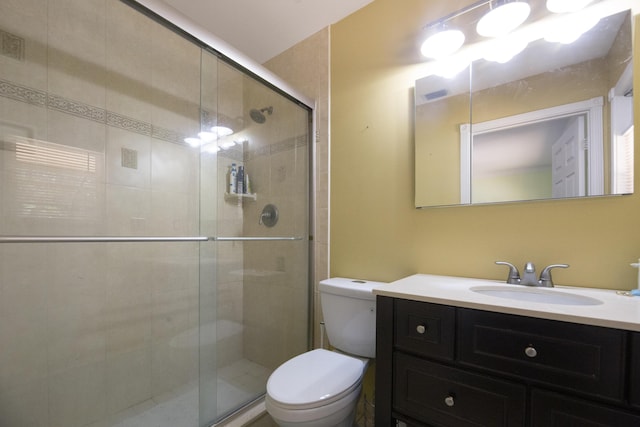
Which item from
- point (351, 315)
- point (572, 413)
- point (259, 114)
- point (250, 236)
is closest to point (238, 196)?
point (250, 236)

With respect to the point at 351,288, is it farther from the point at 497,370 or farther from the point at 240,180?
the point at 240,180

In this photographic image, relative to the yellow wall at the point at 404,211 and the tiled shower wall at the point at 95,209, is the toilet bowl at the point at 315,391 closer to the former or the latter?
the yellow wall at the point at 404,211

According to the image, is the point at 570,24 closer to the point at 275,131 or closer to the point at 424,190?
the point at 424,190

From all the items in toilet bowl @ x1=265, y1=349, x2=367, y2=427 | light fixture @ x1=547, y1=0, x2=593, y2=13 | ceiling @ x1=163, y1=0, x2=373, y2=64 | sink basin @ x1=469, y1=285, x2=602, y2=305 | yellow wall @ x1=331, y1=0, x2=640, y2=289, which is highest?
ceiling @ x1=163, y1=0, x2=373, y2=64

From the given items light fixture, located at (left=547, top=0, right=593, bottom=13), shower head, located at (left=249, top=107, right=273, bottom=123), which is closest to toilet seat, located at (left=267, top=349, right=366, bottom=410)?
A: shower head, located at (left=249, top=107, right=273, bottom=123)

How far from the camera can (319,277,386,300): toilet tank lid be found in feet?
4.38

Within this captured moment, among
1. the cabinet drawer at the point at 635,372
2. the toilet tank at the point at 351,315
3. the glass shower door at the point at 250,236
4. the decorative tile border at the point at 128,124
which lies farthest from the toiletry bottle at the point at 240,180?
Answer: the cabinet drawer at the point at 635,372

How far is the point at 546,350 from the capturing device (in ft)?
2.40

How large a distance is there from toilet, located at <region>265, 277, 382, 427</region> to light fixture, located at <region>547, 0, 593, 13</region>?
1385 mm

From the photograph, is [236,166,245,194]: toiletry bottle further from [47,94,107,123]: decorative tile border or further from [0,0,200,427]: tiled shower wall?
[47,94,107,123]: decorative tile border

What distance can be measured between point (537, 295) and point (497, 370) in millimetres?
400

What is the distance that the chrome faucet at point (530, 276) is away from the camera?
1.05 m

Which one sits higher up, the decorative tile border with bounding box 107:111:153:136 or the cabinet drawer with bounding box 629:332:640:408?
the decorative tile border with bounding box 107:111:153:136

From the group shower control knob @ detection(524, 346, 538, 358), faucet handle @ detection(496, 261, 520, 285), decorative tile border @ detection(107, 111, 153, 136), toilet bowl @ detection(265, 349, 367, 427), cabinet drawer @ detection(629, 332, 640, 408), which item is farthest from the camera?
decorative tile border @ detection(107, 111, 153, 136)
